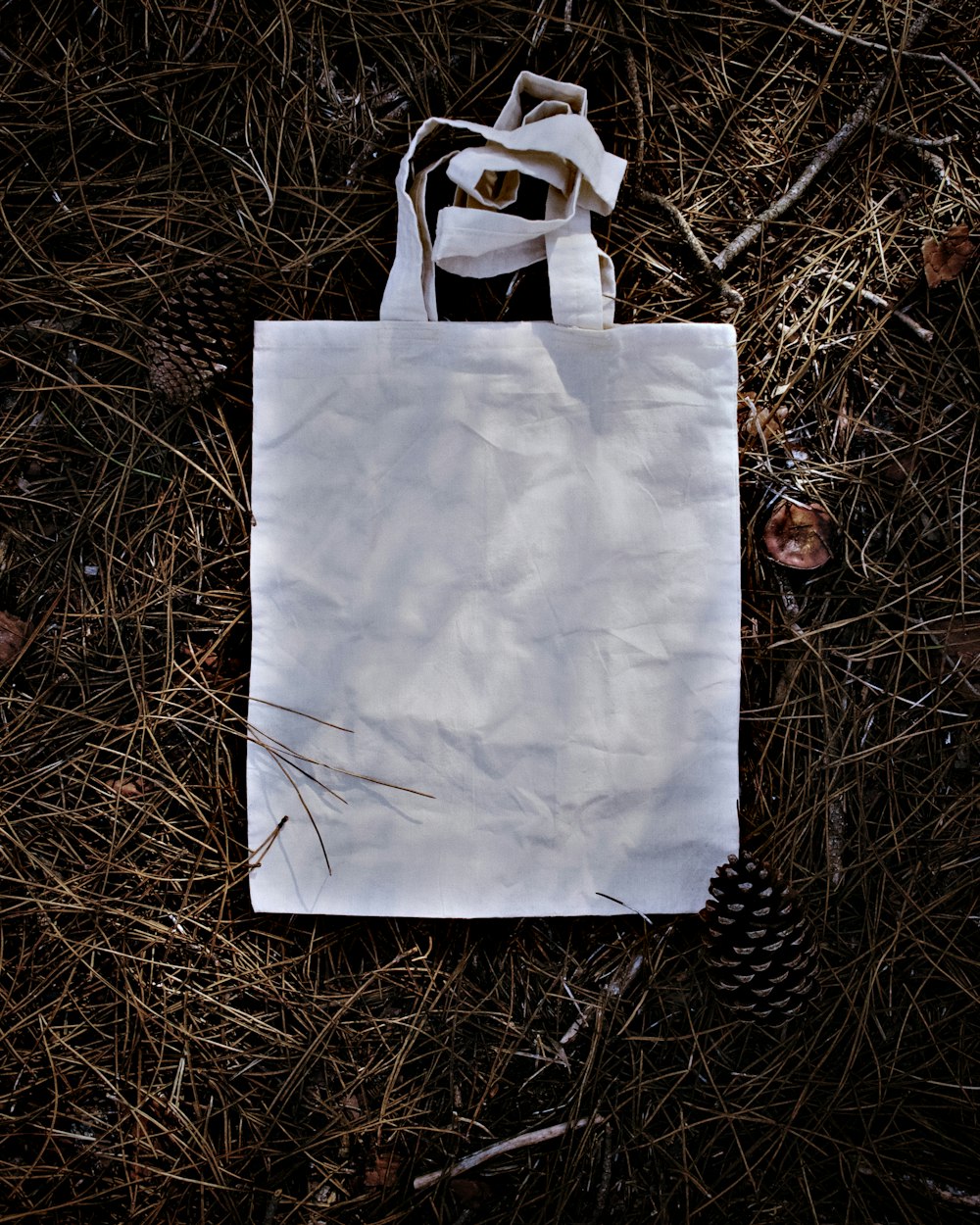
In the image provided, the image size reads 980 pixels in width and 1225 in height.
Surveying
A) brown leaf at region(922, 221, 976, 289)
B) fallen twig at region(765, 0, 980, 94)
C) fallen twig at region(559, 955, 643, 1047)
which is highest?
fallen twig at region(765, 0, 980, 94)

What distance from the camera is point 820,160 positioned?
1.06 meters

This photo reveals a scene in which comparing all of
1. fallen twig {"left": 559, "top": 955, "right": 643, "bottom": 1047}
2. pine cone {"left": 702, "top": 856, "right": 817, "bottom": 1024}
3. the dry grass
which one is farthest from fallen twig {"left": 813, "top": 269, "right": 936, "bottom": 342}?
fallen twig {"left": 559, "top": 955, "right": 643, "bottom": 1047}

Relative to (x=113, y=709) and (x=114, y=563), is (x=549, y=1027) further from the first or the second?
(x=114, y=563)

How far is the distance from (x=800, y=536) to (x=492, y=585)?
45 cm

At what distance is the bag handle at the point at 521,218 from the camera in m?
0.96

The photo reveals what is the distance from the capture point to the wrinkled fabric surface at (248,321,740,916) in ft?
3.27

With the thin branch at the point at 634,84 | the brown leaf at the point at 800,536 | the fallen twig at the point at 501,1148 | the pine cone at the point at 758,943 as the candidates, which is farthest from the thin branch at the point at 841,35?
the fallen twig at the point at 501,1148

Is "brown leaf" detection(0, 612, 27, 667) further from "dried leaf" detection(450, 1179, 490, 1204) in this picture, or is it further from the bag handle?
"dried leaf" detection(450, 1179, 490, 1204)

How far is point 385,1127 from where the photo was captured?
3.43 ft

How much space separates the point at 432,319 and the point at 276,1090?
Answer: 1097mm

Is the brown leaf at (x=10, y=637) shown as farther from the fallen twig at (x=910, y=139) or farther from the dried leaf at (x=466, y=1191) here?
the fallen twig at (x=910, y=139)

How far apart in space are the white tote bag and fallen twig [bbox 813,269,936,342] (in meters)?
0.23

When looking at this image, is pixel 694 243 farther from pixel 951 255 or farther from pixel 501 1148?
pixel 501 1148

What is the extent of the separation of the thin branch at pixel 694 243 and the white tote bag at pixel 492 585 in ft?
0.30
